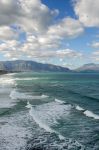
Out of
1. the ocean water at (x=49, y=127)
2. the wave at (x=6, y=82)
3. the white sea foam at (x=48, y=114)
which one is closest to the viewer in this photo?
the ocean water at (x=49, y=127)

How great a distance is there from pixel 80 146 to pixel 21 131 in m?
7.23

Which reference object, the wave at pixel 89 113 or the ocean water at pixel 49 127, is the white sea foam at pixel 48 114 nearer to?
the ocean water at pixel 49 127

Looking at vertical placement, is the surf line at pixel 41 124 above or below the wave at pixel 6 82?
below

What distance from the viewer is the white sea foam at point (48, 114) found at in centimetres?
3107

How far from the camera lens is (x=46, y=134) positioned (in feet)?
88.4

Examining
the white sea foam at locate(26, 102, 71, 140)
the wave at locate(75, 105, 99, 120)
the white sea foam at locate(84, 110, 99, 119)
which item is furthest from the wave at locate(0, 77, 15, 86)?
the white sea foam at locate(84, 110, 99, 119)

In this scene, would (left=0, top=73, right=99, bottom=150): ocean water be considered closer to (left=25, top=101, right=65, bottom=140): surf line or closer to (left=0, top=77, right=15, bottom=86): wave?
(left=25, top=101, right=65, bottom=140): surf line

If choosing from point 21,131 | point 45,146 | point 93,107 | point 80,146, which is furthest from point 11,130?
point 93,107

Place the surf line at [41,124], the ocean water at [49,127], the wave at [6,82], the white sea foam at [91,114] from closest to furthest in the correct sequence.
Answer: the ocean water at [49,127] → the surf line at [41,124] → the white sea foam at [91,114] → the wave at [6,82]

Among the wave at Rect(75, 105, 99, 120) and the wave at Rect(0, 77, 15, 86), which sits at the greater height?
the wave at Rect(0, 77, 15, 86)

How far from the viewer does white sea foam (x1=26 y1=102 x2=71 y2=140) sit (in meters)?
31.1

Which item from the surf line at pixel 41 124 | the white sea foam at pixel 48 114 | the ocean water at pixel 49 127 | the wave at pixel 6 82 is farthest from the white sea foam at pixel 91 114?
the wave at pixel 6 82

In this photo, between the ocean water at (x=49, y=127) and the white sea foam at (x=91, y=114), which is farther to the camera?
the white sea foam at (x=91, y=114)

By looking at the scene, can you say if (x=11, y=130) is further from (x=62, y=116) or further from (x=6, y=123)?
(x=62, y=116)
